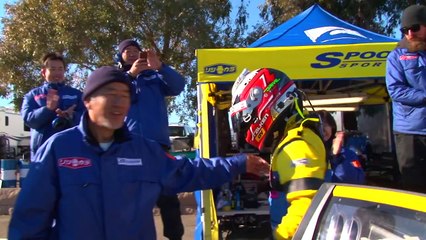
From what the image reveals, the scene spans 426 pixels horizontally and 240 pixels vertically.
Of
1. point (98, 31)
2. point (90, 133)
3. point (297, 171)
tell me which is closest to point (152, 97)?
point (90, 133)

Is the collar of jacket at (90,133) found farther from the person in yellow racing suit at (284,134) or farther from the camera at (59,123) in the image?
the camera at (59,123)

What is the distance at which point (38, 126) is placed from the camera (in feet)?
15.6

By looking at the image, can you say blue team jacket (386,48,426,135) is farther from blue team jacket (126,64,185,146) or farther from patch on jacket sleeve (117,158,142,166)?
patch on jacket sleeve (117,158,142,166)

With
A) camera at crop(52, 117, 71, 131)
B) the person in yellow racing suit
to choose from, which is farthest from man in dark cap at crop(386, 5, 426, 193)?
camera at crop(52, 117, 71, 131)

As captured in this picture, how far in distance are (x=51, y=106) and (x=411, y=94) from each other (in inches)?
116

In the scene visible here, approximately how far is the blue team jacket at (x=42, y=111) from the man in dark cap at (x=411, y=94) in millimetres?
2661

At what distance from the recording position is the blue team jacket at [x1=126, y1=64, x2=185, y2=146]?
4.71 meters

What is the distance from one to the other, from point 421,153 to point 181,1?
Result: 12993mm

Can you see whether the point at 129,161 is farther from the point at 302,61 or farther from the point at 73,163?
the point at 302,61

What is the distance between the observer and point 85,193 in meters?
2.61

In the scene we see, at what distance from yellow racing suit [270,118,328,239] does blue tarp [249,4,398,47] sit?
4429mm

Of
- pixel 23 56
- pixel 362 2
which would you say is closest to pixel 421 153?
pixel 362 2

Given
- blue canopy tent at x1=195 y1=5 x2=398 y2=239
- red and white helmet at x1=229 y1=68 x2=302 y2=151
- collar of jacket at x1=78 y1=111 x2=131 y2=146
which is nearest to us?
collar of jacket at x1=78 y1=111 x2=131 y2=146

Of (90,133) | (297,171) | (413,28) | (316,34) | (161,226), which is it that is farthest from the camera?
(161,226)
